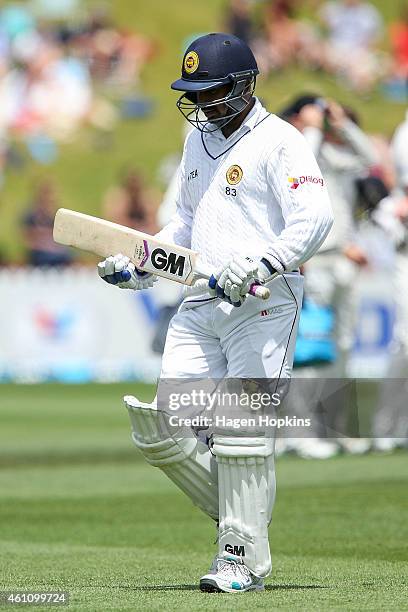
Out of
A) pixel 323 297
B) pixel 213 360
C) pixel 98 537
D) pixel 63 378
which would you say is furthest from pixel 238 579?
pixel 63 378

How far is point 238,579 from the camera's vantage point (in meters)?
5.17

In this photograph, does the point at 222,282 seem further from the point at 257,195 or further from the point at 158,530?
the point at 158,530

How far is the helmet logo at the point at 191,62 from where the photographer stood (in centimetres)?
528

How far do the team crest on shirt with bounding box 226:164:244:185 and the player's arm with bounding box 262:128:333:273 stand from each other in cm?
12

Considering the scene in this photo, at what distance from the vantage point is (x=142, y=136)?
26859 millimetres

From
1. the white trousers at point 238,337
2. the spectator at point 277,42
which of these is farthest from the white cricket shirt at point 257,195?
the spectator at point 277,42

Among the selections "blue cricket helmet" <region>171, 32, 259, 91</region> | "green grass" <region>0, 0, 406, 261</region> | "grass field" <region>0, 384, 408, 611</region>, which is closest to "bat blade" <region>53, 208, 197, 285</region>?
"blue cricket helmet" <region>171, 32, 259, 91</region>

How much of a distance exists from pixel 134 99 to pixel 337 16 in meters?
4.35

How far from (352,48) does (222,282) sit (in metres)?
23.3

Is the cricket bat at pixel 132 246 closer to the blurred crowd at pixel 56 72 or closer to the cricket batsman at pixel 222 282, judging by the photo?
the cricket batsman at pixel 222 282

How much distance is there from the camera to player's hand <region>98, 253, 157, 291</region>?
529cm

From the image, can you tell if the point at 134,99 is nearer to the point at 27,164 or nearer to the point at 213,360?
the point at 27,164

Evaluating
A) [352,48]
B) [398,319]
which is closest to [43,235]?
[352,48]

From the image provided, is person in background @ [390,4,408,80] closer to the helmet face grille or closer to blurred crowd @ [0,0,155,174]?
blurred crowd @ [0,0,155,174]
